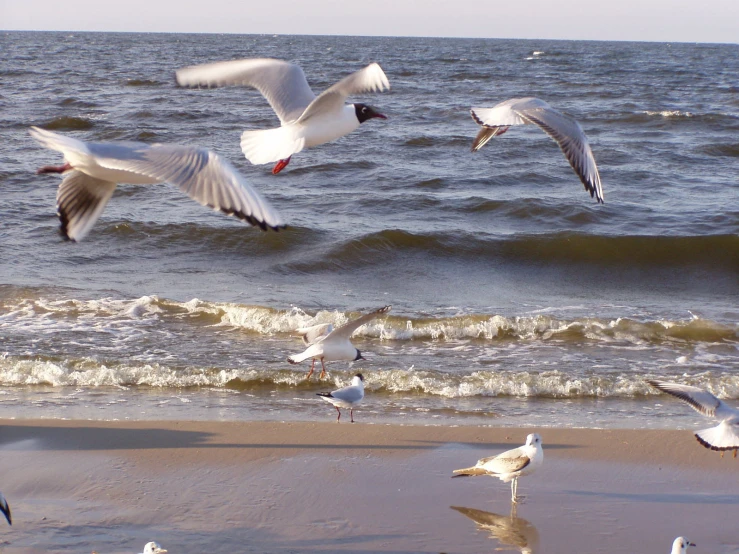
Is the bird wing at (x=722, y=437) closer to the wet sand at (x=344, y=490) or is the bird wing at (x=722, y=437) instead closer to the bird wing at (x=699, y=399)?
the bird wing at (x=699, y=399)

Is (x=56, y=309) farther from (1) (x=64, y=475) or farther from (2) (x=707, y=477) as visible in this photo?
(2) (x=707, y=477)

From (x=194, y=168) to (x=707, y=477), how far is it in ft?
11.8

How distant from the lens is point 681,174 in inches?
680

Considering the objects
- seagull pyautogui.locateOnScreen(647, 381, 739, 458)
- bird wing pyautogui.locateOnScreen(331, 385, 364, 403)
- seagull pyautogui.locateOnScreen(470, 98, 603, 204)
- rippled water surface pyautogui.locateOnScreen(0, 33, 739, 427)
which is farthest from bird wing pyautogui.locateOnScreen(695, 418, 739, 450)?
bird wing pyautogui.locateOnScreen(331, 385, 364, 403)

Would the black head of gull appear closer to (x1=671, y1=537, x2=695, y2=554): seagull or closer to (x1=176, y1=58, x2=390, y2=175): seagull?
(x1=176, y1=58, x2=390, y2=175): seagull

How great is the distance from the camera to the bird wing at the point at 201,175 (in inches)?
135

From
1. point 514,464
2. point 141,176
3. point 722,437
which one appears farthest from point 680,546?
point 141,176

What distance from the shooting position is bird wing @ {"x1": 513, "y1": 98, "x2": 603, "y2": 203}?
6.18 metres

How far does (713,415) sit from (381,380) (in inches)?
106

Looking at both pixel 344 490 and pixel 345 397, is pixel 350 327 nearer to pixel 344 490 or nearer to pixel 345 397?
pixel 345 397

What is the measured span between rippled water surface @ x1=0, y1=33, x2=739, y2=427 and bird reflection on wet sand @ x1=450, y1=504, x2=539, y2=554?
1.56m

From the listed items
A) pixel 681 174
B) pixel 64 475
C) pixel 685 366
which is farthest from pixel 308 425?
pixel 681 174

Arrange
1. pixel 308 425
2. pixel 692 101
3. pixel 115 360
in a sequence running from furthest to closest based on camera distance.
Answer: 1. pixel 692 101
2. pixel 115 360
3. pixel 308 425

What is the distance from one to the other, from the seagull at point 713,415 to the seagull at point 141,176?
2.86m
